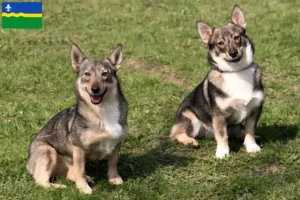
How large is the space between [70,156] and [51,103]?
3.06 meters

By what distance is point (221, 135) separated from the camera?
6.39 metres

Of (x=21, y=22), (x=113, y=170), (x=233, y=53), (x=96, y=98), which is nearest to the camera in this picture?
(x=96, y=98)

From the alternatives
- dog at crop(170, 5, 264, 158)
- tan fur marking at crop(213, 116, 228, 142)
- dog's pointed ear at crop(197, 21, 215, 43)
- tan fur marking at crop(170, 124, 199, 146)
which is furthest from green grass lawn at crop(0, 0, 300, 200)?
dog's pointed ear at crop(197, 21, 215, 43)

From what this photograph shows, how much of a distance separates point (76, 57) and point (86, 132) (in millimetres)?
898

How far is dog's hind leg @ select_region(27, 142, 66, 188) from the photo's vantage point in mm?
5613

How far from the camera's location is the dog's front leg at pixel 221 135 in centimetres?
637

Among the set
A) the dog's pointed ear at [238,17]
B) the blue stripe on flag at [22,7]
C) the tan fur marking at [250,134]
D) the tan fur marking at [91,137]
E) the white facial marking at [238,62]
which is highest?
the dog's pointed ear at [238,17]

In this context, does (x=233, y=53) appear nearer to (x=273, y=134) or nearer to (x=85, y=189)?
(x=273, y=134)

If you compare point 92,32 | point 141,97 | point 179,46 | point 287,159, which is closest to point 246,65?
point 287,159

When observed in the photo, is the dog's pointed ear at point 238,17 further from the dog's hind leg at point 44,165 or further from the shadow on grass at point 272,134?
the dog's hind leg at point 44,165

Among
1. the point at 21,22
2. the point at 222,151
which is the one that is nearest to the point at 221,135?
the point at 222,151

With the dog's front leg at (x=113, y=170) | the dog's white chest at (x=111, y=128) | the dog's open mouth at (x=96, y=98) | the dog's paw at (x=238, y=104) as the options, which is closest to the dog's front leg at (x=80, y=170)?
the dog's white chest at (x=111, y=128)

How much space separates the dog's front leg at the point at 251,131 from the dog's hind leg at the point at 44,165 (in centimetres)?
243

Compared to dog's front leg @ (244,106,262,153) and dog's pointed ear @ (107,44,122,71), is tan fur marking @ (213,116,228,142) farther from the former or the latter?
dog's pointed ear @ (107,44,122,71)
